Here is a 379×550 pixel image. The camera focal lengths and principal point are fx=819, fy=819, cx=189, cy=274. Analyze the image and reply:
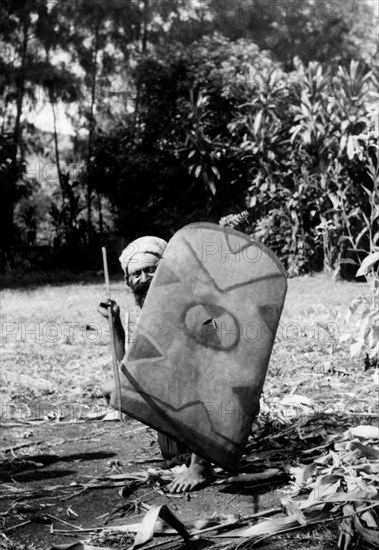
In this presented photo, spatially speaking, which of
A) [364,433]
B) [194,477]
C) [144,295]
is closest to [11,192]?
[144,295]

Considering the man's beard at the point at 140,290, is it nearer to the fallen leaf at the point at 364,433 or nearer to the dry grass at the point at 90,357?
the fallen leaf at the point at 364,433

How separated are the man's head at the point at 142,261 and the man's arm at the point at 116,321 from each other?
131 millimetres

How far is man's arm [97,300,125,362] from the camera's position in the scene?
3.14 metres

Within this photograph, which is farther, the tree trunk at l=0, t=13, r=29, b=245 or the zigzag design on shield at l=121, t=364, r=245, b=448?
the tree trunk at l=0, t=13, r=29, b=245

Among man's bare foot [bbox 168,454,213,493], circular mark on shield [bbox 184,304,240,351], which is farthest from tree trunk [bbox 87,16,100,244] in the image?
circular mark on shield [bbox 184,304,240,351]

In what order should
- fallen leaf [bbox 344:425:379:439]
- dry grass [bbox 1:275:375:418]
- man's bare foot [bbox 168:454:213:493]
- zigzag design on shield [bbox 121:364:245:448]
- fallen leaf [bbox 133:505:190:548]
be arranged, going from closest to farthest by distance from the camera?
fallen leaf [bbox 133:505:190:548], zigzag design on shield [bbox 121:364:245:448], man's bare foot [bbox 168:454:213:493], fallen leaf [bbox 344:425:379:439], dry grass [bbox 1:275:375:418]

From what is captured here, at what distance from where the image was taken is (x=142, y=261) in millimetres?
3250

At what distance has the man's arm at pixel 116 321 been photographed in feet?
10.3

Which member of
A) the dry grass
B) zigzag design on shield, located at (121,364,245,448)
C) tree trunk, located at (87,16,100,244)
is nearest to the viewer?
zigzag design on shield, located at (121,364,245,448)

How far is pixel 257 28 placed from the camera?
19094 millimetres

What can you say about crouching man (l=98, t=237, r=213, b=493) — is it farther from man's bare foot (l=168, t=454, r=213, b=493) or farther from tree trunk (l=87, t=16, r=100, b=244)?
tree trunk (l=87, t=16, r=100, b=244)

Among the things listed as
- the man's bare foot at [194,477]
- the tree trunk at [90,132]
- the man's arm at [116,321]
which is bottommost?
the man's bare foot at [194,477]

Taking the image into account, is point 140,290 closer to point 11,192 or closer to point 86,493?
point 86,493

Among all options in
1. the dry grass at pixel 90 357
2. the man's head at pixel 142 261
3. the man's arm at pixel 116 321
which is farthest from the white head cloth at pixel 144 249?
the dry grass at pixel 90 357
